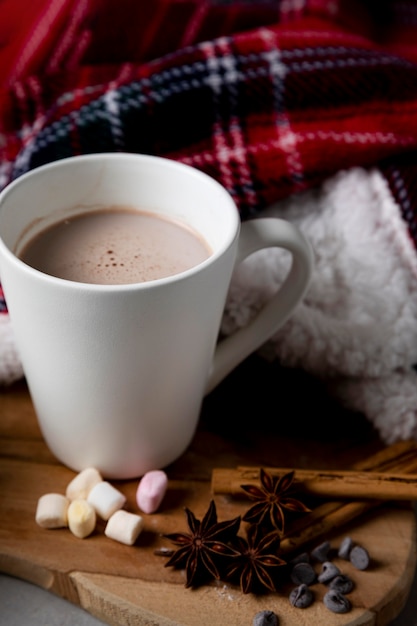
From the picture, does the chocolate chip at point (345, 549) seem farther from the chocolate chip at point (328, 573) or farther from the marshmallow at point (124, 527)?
the marshmallow at point (124, 527)

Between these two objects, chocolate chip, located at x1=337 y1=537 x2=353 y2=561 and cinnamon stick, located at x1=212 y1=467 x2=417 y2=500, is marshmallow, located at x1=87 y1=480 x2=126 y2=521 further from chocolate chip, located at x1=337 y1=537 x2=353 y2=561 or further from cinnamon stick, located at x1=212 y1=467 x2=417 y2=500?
chocolate chip, located at x1=337 y1=537 x2=353 y2=561

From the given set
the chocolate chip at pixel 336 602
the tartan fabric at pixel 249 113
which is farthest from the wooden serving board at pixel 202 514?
the tartan fabric at pixel 249 113

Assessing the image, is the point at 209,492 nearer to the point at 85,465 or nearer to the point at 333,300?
the point at 85,465

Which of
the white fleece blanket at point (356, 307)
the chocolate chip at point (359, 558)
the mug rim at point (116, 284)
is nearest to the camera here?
the mug rim at point (116, 284)

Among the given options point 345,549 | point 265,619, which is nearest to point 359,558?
point 345,549

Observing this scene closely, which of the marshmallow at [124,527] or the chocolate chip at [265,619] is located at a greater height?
the marshmallow at [124,527]

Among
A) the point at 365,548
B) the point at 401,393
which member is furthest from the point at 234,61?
the point at 365,548
